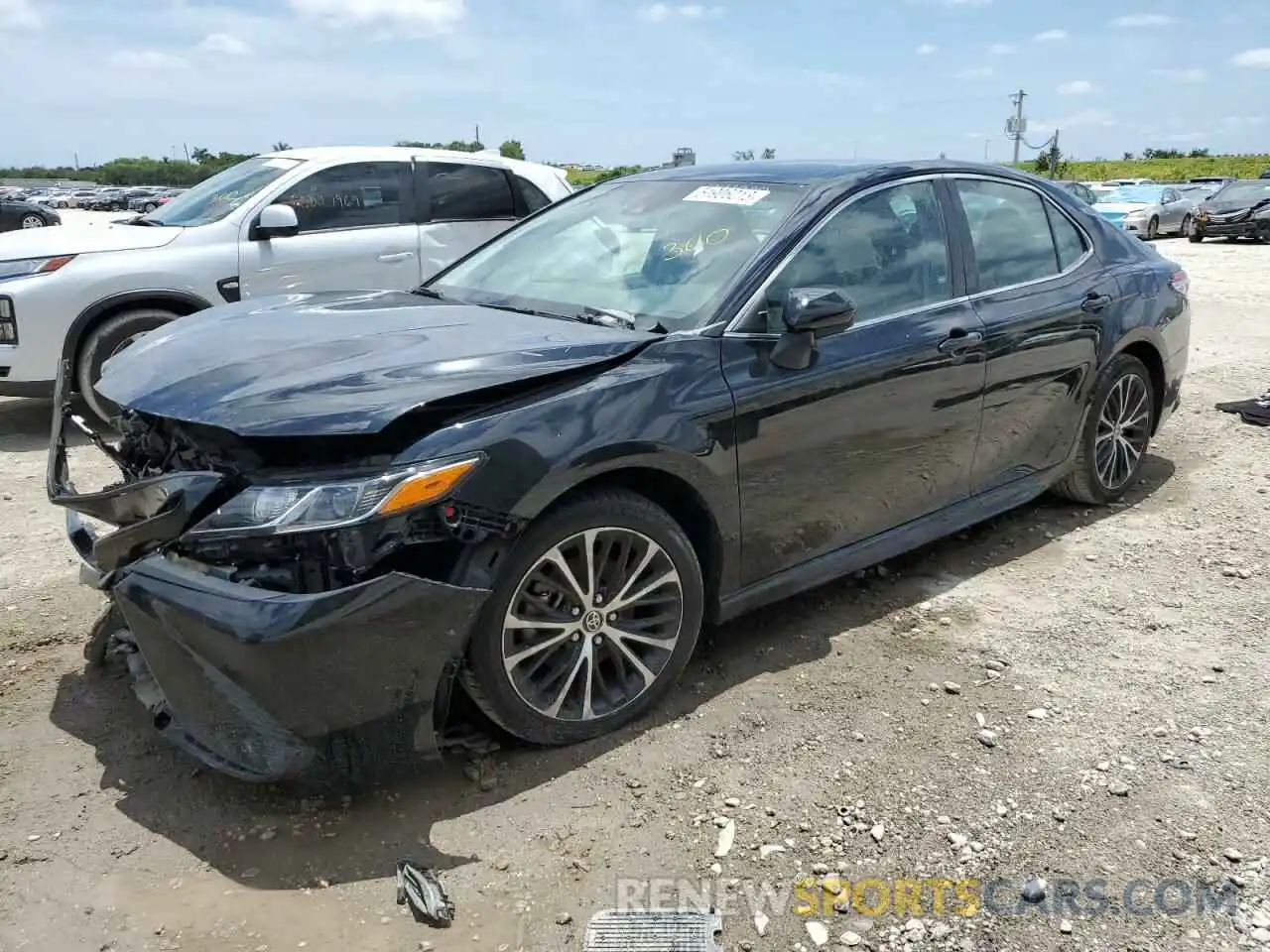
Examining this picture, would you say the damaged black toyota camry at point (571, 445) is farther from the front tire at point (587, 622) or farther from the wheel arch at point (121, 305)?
the wheel arch at point (121, 305)

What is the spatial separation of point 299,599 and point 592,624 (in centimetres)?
91

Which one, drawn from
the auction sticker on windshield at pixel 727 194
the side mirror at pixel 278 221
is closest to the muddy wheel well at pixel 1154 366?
the auction sticker on windshield at pixel 727 194

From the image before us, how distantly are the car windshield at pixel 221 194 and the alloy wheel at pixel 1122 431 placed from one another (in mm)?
5522

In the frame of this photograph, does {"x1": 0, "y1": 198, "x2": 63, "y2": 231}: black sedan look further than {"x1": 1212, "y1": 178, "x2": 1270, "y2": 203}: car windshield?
Yes

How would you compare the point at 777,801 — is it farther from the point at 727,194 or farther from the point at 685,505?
the point at 727,194

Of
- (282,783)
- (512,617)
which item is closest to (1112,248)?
(512,617)

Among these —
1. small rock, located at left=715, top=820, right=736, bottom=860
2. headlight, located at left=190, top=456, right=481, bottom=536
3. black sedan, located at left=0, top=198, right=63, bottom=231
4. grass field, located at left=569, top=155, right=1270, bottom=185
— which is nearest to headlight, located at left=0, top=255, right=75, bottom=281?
headlight, located at left=190, top=456, right=481, bottom=536

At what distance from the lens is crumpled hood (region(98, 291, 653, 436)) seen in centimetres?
268

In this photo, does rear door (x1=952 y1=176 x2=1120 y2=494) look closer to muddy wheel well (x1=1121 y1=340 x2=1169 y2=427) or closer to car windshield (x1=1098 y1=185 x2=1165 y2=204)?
muddy wheel well (x1=1121 y1=340 x2=1169 y2=427)

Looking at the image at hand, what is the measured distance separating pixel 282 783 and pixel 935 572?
2900 mm

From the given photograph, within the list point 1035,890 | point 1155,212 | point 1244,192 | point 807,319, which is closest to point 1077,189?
point 807,319

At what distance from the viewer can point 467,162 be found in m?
7.89

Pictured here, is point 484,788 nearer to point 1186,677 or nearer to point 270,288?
point 1186,677

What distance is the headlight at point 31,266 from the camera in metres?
6.38
